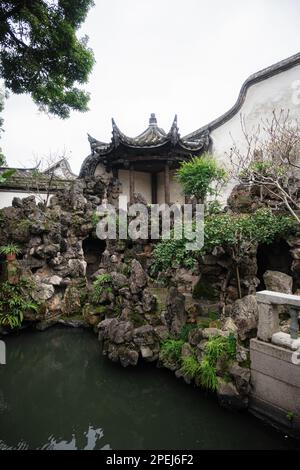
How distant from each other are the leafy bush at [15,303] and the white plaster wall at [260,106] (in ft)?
27.0

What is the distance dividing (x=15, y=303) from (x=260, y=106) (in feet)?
36.8

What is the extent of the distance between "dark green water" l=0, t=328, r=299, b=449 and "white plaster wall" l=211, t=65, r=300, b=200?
796cm

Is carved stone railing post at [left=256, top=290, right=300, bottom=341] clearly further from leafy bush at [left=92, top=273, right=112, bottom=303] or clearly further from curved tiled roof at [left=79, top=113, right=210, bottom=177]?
curved tiled roof at [left=79, top=113, right=210, bottom=177]

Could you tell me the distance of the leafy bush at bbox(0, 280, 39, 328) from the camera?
7328mm

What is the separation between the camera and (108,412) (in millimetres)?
4520

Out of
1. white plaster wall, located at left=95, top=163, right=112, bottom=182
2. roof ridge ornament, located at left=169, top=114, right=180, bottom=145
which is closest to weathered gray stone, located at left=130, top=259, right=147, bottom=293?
roof ridge ornament, located at left=169, top=114, right=180, bottom=145

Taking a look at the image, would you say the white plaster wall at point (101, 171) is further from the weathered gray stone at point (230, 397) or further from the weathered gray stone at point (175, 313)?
the weathered gray stone at point (230, 397)

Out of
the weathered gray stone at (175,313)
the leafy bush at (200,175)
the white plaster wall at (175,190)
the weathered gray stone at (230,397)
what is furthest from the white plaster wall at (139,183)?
the weathered gray stone at (230,397)

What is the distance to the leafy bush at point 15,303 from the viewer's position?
733 cm

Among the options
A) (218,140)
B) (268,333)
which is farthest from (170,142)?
(268,333)

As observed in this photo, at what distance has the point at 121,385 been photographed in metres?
5.18

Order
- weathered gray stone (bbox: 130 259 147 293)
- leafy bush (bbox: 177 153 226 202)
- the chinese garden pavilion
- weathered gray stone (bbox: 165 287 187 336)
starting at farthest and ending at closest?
the chinese garden pavilion < leafy bush (bbox: 177 153 226 202) < weathered gray stone (bbox: 130 259 147 293) < weathered gray stone (bbox: 165 287 187 336)

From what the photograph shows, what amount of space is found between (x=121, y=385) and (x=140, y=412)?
811 mm
